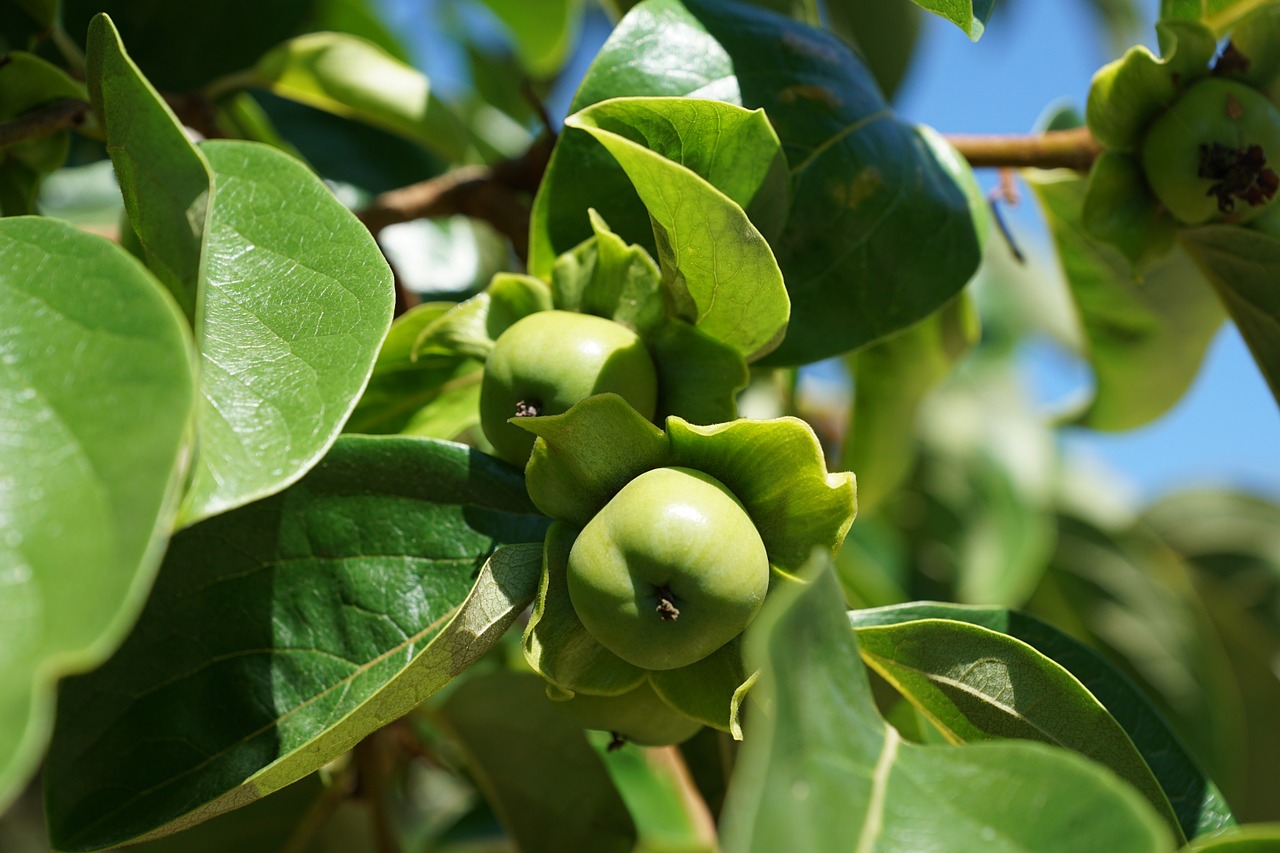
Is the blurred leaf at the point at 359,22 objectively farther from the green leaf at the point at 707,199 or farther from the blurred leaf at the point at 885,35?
the green leaf at the point at 707,199

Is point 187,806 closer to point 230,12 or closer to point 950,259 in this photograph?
point 950,259

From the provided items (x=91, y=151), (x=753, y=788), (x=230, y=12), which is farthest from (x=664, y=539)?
(x=91, y=151)

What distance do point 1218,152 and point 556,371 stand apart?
2.80 ft

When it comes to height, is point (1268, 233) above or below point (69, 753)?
above

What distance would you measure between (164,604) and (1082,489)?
3273 millimetres

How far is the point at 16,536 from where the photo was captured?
0.66m

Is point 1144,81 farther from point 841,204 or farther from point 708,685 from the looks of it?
point 708,685

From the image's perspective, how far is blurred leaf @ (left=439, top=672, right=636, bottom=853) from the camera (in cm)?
159

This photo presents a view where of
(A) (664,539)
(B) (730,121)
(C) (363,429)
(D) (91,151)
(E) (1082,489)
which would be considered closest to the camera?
(A) (664,539)

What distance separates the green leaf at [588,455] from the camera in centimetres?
96

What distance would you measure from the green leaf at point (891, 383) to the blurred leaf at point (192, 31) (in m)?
1.15

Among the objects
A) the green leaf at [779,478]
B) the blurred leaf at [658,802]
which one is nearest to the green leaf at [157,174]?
the green leaf at [779,478]

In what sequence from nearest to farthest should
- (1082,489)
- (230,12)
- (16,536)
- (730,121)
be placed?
(16,536) < (730,121) < (230,12) < (1082,489)

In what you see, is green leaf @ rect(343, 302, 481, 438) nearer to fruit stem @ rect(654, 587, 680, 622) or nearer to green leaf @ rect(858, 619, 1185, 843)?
fruit stem @ rect(654, 587, 680, 622)
